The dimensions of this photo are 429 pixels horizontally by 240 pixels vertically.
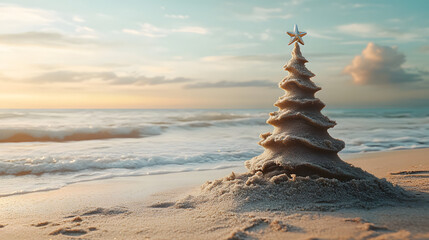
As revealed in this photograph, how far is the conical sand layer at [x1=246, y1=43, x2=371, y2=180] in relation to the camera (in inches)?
168

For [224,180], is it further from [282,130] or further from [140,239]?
[140,239]

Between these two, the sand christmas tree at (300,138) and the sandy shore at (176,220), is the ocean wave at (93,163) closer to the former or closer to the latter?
the sandy shore at (176,220)

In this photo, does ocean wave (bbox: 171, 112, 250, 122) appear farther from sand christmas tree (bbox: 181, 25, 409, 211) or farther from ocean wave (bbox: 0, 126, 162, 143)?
sand christmas tree (bbox: 181, 25, 409, 211)

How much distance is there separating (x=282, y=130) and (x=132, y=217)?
224 cm

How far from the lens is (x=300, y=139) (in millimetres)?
4277

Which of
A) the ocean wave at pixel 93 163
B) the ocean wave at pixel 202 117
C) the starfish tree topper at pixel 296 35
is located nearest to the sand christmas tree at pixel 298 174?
the starfish tree topper at pixel 296 35

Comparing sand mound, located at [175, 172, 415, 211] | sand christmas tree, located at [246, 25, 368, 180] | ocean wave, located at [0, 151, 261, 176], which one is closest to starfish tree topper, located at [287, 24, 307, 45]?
Result: sand christmas tree, located at [246, 25, 368, 180]

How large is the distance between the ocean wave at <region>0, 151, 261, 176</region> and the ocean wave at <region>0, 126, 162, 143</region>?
25.5 feet

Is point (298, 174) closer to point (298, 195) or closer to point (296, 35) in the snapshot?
point (298, 195)

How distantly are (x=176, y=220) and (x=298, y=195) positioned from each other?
4.74 ft

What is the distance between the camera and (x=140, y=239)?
3074 millimetres

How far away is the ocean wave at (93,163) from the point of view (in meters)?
7.46

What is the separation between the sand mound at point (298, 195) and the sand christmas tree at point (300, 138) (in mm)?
168

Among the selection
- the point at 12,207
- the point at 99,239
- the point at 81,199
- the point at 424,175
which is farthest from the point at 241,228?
the point at 424,175
